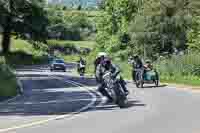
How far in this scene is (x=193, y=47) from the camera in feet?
179

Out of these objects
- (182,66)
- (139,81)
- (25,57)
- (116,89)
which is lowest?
(25,57)

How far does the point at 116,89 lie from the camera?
2247 cm

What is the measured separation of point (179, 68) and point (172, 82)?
654 cm

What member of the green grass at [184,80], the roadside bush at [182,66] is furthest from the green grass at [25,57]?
the green grass at [184,80]

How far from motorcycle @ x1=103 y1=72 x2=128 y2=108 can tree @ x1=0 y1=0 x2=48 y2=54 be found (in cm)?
7008

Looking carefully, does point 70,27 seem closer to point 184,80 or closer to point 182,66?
point 182,66

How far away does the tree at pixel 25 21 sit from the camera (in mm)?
94812

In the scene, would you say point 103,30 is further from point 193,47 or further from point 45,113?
point 45,113

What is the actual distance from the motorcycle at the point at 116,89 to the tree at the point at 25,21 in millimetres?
70076

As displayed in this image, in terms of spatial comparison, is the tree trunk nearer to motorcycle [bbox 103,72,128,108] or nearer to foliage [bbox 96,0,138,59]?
foliage [bbox 96,0,138,59]

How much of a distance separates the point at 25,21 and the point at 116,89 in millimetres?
77012

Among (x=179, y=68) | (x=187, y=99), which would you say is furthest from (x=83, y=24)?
(x=187, y=99)

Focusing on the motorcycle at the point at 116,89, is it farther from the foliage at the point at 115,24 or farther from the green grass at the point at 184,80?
the foliage at the point at 115,24

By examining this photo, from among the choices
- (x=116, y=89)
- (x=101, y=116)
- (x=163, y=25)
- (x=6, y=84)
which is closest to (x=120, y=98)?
(x=116, y=89)
